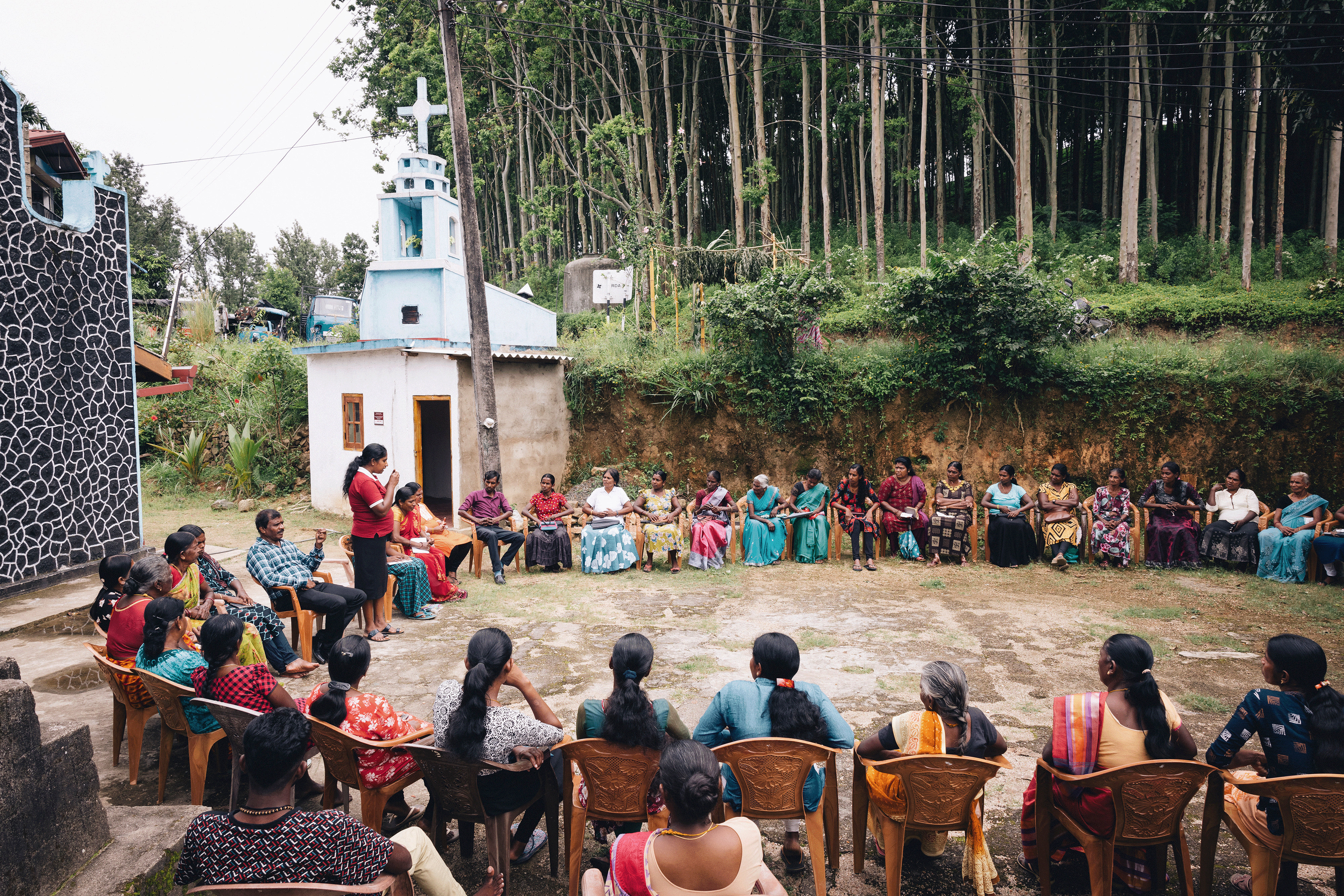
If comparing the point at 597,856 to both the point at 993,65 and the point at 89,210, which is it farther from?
the point at 993,65

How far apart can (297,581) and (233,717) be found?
2.48m

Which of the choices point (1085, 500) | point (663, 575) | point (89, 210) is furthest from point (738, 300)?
point (89, 210)

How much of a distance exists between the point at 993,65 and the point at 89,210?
21.6 meters

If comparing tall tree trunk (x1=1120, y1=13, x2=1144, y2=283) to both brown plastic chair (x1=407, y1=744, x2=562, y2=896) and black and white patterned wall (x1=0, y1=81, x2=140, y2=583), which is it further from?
black and white patterned wall (x1=0, y1=81, x2=140, y2=583)

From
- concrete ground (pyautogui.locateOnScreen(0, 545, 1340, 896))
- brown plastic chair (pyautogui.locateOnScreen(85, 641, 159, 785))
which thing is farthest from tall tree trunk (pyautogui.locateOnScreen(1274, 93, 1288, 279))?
brown plastic chair (pyautogui.locateOnScreen(85, 641, 159, 785))

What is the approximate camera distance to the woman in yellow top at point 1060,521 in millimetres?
8852

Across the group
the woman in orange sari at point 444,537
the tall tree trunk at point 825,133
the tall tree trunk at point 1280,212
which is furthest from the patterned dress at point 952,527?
the tall tree trunk at point 1280,212

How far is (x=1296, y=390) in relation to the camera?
32.4 feet

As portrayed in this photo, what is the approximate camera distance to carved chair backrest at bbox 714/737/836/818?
2.89 m

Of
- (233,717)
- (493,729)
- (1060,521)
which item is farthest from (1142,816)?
(1060,521)

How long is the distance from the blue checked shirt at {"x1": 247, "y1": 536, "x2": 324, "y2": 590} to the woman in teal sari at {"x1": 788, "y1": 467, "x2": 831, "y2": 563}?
18.7 ft

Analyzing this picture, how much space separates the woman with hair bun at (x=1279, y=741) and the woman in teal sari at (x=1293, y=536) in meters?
6.46

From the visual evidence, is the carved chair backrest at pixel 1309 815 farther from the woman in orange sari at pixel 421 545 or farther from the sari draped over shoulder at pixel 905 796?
the woman in orange sari at pixel 421 545

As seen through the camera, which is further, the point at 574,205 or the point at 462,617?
the point at 574,205
